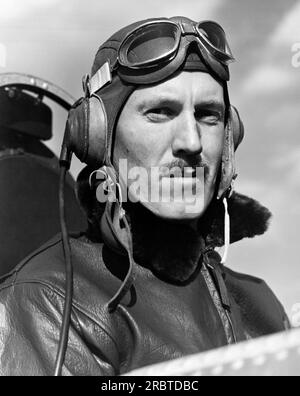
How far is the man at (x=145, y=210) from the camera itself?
149 cm

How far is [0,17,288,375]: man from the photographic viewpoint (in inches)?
58.8

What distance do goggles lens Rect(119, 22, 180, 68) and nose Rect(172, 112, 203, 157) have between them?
6.4 inches

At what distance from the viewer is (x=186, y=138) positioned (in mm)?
1545

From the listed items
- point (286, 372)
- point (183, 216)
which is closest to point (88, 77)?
point (183, 216)

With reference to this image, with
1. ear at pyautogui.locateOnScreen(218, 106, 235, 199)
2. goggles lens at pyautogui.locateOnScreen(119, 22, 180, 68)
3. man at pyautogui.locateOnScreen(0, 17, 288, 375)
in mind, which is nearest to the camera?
man at pyautogui.locateOnScreen(0, 17, 288, 375)

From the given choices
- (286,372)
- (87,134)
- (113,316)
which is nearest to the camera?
(286,372)

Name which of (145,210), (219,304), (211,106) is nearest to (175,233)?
(145,210)

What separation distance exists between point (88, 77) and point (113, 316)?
24.9 inches

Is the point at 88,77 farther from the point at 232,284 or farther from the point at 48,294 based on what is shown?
the point at 232,284

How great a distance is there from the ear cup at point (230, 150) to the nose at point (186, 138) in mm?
205

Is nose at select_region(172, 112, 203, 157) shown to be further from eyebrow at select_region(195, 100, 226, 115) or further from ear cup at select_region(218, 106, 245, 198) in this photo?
ear cup at select_region(218, 106, 245, 198)

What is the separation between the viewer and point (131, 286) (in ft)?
5.23

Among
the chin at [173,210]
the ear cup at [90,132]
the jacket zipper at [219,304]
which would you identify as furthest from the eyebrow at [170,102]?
the jacket zipper at [219,304]

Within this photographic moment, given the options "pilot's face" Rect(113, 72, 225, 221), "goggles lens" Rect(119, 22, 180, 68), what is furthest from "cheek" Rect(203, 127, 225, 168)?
"goggles lens" Rect(119, 22, 180, 68)
